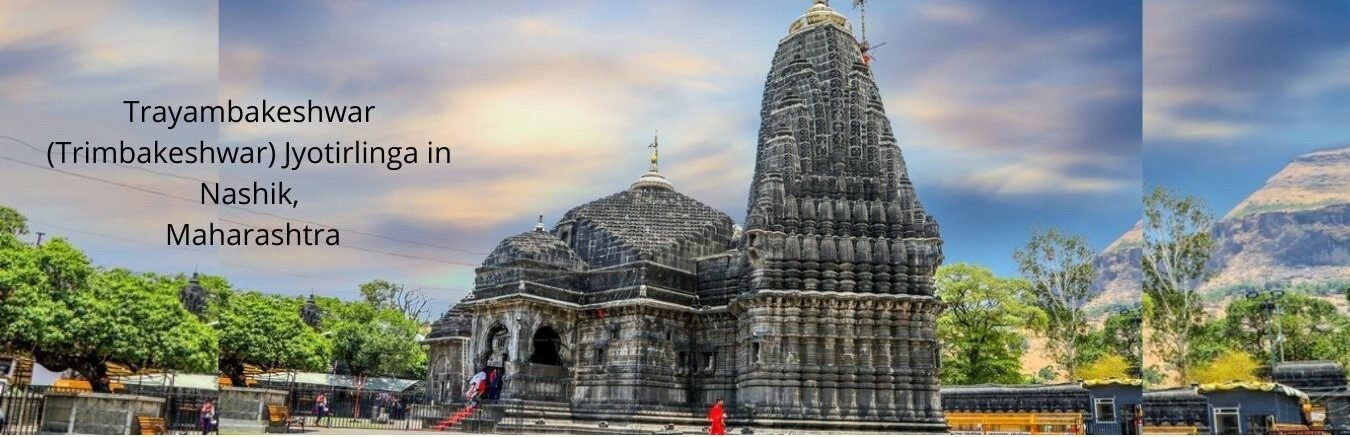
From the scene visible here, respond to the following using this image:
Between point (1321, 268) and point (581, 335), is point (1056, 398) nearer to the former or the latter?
point (1321, 268)

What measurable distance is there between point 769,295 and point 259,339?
18488mm

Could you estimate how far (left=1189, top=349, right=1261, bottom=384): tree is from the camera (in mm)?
26281

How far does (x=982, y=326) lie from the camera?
40594 mm

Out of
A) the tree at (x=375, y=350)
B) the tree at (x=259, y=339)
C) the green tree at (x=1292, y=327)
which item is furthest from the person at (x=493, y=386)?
the green tree at (x=1292, y=327)

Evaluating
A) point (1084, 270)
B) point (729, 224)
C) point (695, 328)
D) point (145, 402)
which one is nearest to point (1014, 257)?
point (1084, 270)

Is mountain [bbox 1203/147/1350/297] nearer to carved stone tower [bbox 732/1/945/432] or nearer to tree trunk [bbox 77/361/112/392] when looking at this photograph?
carved stone tower [bbox 732/1/945/432]

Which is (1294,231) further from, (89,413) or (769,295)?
(89,413)

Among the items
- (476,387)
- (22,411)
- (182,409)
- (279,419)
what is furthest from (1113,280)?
(22,411)

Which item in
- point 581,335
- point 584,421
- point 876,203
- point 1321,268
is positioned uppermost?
point 876,203

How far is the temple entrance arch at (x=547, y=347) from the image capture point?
26625 mm

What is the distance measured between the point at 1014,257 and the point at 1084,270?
10.1ft

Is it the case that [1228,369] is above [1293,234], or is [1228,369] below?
below

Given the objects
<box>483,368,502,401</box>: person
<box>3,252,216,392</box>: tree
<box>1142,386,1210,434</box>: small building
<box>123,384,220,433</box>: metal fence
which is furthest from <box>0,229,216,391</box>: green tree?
Result: <box>1142,386,1210,434</box>: small building

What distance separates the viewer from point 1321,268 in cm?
2206
